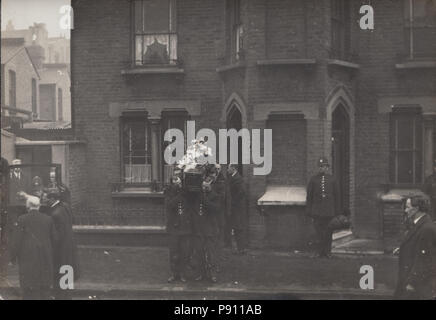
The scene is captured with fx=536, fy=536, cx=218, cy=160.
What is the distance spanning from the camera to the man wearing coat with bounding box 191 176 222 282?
354 inches

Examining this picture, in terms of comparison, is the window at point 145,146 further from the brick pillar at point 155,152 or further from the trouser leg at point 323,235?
the trouser leg at point 323,235

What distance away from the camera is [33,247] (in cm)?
812

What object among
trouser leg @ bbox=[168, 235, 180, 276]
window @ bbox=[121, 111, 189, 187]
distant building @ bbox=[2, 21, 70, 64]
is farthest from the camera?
window @ bbox=[121, 111, 189, 187]

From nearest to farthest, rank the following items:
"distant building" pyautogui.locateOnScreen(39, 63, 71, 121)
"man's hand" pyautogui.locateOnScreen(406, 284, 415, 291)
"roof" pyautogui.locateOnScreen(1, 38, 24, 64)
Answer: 1. "man's hand" pyautogui.locateOnScreen(406, 284, 415, 291)
2. "roof" pyautogui.locateOnScreen(1, 38, 24, 64)
3. "distant building" pyautogui.locateOnScreen(39, 63, 71, 121)

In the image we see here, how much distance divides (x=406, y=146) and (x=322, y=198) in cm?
210

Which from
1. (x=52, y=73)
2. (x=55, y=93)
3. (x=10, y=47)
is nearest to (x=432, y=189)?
(x=55, y=93)

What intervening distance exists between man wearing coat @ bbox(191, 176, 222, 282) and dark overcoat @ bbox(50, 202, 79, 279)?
2.08m

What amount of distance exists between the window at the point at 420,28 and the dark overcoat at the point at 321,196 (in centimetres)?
303

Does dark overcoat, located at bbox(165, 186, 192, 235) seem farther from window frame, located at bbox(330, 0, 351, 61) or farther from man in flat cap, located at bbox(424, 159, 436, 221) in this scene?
window frame, located at bbox(330, 0, 351, 61)

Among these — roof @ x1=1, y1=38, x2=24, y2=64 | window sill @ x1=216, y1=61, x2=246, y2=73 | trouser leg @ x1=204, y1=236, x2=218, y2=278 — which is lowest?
trouser leg @ x1=204, y1=236, x2=218, y2=278

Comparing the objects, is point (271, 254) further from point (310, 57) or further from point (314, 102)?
point (310, 57)

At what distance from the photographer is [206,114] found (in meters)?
10.9

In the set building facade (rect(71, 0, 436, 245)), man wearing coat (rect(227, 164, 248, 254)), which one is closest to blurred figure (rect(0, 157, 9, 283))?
building facade (rect(71, 0, 436, 245))

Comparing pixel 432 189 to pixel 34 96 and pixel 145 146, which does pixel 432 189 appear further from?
pixel 34 96
